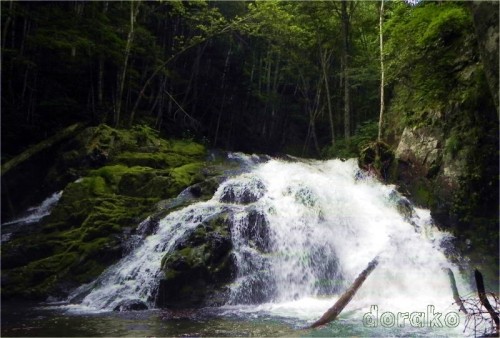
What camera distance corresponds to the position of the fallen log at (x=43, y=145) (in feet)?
38.3

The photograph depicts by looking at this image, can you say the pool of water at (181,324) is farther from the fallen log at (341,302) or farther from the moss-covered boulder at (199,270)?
the moss-covered boulder at (199,270)

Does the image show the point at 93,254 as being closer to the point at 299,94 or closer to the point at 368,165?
the point at 368,165

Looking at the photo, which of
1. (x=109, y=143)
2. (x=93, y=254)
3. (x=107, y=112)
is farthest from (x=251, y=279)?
(x=107, y=112)

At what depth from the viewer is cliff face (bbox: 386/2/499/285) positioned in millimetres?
9547

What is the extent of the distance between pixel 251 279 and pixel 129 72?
1236 cm

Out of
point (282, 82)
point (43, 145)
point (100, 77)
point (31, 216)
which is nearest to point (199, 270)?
point (31, 216)

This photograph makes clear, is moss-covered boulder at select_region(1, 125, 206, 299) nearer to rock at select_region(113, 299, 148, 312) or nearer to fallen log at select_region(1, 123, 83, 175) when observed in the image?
fallen log at select_region(1, 123, 83, 175)

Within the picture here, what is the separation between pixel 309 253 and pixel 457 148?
4.75 meters

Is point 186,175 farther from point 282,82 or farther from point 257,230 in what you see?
point 282,82

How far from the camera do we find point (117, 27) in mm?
16922

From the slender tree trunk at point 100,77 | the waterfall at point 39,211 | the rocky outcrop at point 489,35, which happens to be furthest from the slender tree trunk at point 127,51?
the rocky outcrop at point 489,35

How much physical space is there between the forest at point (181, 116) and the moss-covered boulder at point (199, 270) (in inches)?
4.1

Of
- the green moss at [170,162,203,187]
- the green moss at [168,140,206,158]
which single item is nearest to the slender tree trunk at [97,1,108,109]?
the green moss at [168,140,206,158]

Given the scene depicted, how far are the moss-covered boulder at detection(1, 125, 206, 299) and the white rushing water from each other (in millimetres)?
813
